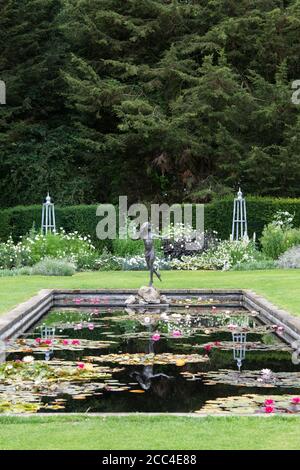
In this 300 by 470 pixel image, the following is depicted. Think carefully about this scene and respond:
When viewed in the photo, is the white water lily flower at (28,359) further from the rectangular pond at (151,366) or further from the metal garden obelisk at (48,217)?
the metal garden obelisk at (48,217)

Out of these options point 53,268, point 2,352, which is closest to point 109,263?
point 53,268

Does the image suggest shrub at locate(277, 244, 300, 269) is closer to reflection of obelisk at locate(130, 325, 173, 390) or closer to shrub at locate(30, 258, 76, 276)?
shrub at locate(30, 258, 76, 276)

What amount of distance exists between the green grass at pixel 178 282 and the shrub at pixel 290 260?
2.87 ft

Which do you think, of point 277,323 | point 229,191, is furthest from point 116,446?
point 229,191

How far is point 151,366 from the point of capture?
7746 millimetres

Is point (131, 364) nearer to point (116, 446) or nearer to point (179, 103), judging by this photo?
point (116, 446)

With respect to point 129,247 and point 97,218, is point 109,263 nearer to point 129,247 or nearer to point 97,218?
point 129,247

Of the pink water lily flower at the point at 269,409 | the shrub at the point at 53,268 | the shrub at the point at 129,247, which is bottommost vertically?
the pink water lily flower at the point at 269,409

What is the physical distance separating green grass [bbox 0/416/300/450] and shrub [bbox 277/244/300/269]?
48.3 feet

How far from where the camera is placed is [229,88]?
27953 mm

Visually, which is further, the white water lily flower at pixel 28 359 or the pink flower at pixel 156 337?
the pink flower at pixel 156 337

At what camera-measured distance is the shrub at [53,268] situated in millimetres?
18797

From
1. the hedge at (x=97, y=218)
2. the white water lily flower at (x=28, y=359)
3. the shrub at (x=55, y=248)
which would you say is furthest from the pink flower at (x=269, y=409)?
the hedge at (x=97, y=218)

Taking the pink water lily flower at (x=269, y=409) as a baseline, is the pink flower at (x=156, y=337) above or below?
above
